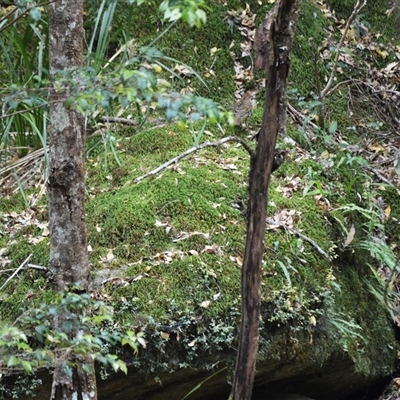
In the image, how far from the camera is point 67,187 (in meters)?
2.61

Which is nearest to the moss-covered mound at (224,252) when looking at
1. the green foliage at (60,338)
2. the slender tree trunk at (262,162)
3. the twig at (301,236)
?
the twig at (301,236)

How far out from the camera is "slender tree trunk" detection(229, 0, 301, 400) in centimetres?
246

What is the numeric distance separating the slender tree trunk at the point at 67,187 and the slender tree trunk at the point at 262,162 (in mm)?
620

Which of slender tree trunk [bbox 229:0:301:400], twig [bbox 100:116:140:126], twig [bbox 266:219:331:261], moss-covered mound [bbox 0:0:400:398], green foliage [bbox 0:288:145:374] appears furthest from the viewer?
twig [bbox 100:116:140:126]

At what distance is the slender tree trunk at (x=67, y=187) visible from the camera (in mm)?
2549

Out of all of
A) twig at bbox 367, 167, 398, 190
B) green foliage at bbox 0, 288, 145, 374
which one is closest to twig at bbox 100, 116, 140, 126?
twig at bbox 367, 167, 398, 190

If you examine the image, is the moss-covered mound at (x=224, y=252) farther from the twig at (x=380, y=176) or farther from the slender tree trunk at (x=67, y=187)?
the slender tree trunk at (x=67, y=187)

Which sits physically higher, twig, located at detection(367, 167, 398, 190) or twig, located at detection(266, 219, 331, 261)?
twig, located at detection(367, 167, 398, 190)

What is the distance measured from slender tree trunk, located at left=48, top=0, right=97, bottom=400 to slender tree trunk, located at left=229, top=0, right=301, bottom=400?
2.04 feet

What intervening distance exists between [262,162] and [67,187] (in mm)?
770

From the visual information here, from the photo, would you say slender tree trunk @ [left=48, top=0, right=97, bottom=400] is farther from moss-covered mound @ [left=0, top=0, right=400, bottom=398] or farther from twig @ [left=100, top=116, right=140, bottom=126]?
twig @ [left=100, top=116, right=140, bottom=126]

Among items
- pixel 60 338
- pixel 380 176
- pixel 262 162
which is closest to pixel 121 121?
pixel 380 176

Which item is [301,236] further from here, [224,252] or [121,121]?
[121,121]

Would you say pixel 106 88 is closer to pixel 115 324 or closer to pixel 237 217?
pixel 115 324
